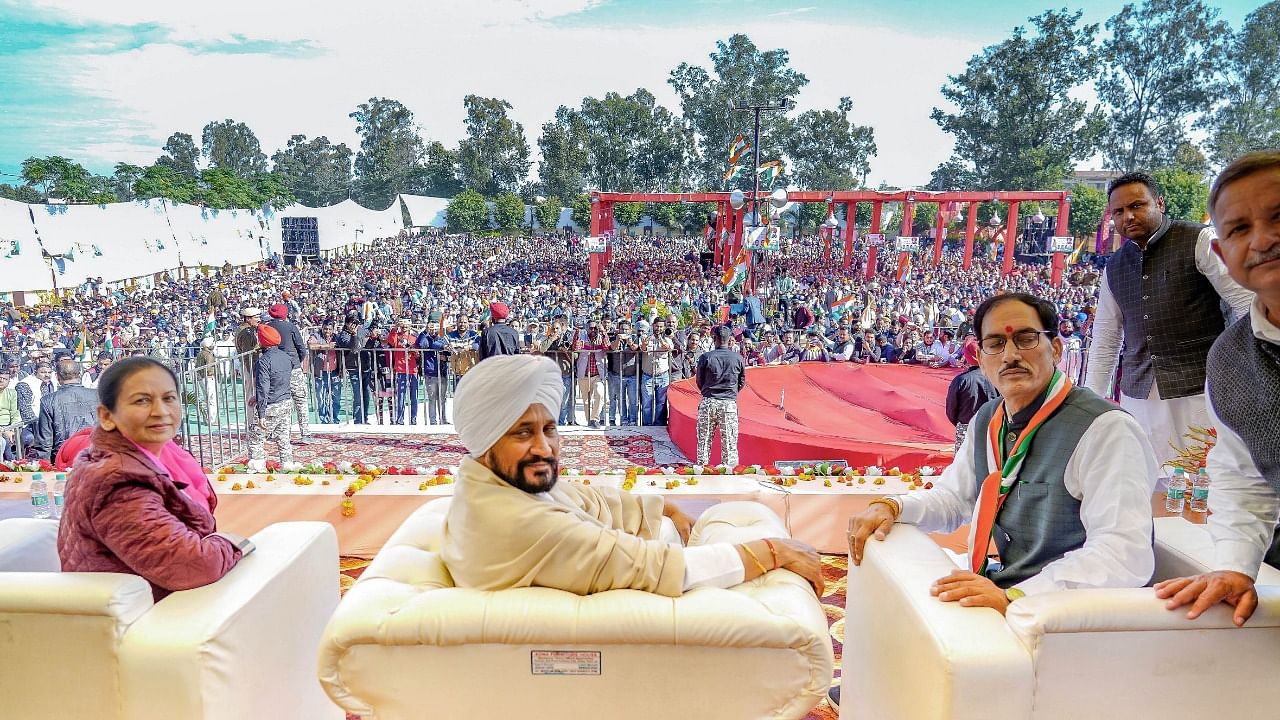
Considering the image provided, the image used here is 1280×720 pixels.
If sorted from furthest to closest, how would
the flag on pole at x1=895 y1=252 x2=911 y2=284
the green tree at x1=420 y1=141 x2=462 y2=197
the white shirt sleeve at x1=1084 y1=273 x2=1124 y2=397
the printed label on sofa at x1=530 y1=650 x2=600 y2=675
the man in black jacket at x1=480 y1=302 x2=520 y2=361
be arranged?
the flag on pole at x1=895 y1=252 x2=911 y2=284
the green tree at x1=420 y1=141 x2=462 y2=197
the man in black jacket at x1=480 y1=302 x2=520 y2=361
the white shirt sleeve at x1=1084 y1=273 x2=1124 y2=397
the printed label on sofa at x1=530 y1=650 x2=600 y2=675

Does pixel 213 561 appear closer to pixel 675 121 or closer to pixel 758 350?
pixel 758 350

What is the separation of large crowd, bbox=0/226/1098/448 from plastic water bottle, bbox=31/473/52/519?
2.91 metres

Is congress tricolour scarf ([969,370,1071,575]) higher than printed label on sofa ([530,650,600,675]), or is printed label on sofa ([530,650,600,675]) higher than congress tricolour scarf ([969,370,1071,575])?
congress tricolour scarf ([969,370,1071,575])

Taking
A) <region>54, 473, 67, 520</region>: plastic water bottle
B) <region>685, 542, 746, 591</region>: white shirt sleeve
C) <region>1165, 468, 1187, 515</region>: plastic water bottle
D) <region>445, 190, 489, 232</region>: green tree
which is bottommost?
<region>54, 473, 67, 520</region>: plastic water bottle

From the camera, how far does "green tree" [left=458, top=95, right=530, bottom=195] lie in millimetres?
13914

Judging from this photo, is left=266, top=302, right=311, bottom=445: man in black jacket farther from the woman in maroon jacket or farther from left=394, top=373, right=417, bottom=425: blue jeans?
the woman in maroon jacket

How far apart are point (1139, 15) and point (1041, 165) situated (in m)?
2.95

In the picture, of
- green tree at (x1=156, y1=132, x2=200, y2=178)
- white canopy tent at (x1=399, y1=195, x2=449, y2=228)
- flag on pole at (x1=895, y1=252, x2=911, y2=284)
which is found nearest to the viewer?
green tree at (x1=156, y1=132, x2=200, y2=178)

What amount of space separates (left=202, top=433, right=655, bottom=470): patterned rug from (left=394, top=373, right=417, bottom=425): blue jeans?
388 mm

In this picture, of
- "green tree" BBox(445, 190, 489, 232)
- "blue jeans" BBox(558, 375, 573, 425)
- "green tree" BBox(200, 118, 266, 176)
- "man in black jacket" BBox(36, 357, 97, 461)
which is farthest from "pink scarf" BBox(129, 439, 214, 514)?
"green tree" BBox(445, 190, 489, 232)

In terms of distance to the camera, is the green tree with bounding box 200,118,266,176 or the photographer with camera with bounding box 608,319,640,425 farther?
the green tree with bounding box 200,118,266,176

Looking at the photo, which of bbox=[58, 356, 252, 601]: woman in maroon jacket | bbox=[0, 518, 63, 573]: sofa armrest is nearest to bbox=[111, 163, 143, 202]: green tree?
bbox=[0, 518, 63, 573]: sofa armrest

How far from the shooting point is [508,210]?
1669cm

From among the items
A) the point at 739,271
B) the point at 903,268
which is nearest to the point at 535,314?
the point at 739,271
